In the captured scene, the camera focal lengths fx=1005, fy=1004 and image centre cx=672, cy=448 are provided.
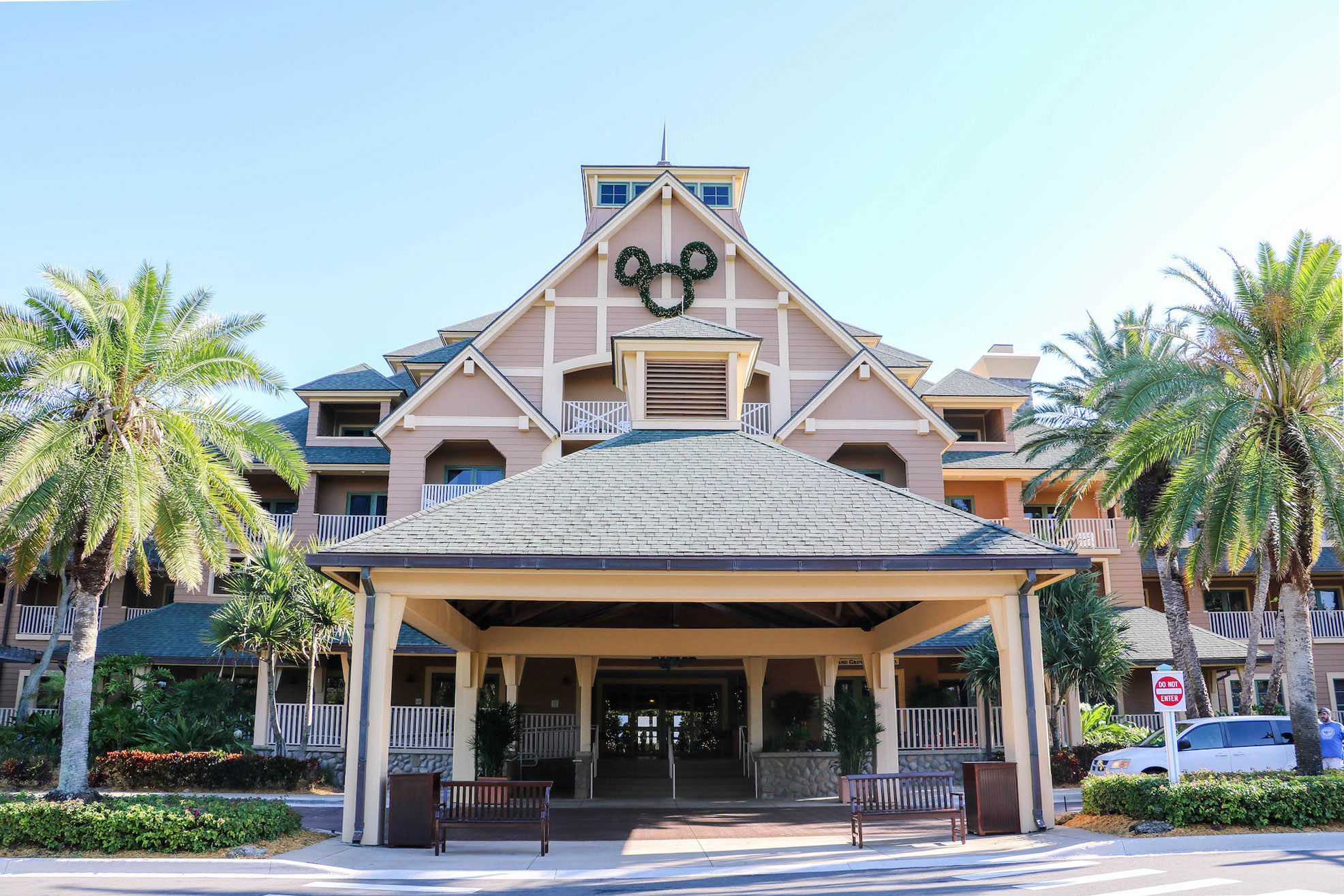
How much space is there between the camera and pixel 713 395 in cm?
1870

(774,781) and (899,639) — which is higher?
(899,639)

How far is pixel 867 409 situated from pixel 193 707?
61.3 ft

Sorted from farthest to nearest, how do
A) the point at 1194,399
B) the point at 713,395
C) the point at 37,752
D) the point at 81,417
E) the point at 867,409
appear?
the point at 867,409
the point at 37,752
the point at 713,395
the point at 1194,399
the point at 81,417

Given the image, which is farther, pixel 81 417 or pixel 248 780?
pixel 248 780

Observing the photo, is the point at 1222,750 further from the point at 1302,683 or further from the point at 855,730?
the point at 855,730

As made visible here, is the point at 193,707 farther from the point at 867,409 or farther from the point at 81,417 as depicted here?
the point at 867,409

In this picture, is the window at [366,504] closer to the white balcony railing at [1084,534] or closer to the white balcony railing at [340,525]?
the white balcony railing at [340,525]

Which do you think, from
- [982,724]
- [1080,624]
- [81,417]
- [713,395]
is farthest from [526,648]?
[1080,624]

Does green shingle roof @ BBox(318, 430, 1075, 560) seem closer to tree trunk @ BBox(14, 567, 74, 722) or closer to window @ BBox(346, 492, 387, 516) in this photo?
window @ BBox(346, 492, 387, 516)

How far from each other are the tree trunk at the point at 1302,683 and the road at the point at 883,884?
4.75 meters

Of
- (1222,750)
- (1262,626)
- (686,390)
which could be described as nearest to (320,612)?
(686,390)

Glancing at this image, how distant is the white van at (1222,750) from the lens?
19547 millimetres

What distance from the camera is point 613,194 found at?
3328 centimetres

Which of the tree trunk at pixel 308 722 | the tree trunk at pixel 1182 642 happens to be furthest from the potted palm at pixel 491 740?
the tree trunk at pixel 1182 642
